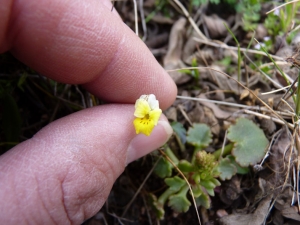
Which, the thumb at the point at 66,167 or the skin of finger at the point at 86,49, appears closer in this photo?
the thumb at the point at 66,167

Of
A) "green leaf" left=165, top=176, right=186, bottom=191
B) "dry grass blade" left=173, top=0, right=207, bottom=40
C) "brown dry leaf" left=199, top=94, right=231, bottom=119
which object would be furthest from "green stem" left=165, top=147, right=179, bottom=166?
"dry grass blade" left=173, top=0, right=207, bottom=40

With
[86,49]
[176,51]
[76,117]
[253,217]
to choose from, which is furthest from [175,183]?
[176,51]

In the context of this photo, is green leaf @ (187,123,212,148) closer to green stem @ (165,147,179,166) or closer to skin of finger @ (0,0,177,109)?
green stem @ (165,147,179,166)

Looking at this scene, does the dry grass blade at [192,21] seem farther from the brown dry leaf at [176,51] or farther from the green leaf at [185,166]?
the green leaf at [185,166]

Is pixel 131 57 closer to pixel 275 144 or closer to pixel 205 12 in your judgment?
pixel 275 144

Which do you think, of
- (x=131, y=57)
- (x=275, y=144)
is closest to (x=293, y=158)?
(x=275, y=144)

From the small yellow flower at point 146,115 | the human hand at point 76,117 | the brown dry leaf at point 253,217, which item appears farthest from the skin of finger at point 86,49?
the brown dry leaf at point 253,217
